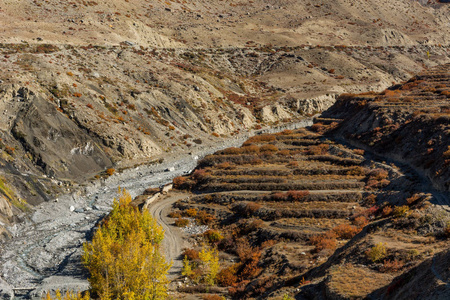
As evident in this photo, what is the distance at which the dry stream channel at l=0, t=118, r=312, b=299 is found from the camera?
36.8m

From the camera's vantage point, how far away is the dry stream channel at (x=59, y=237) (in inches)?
1447

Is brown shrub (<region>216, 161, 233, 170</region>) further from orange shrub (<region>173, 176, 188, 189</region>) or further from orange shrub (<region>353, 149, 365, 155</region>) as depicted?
orange shrub (<region>353, 149, 365, 155</region>)

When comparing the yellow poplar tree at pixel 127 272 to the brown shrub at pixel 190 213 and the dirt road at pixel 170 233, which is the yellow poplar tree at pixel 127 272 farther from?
the brown shrub at pixel 190 213

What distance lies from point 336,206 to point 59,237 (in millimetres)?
32942

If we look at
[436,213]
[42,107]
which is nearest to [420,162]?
[436,213]

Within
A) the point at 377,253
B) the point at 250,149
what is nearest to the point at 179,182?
the point at 250,149

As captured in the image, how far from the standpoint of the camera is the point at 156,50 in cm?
12425

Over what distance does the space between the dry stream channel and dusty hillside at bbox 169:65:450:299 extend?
10.9 metres

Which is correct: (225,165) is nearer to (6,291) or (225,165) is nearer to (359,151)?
(359,151)

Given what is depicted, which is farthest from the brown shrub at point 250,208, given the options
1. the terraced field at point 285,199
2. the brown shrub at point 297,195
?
the brown shrub at point 297,195

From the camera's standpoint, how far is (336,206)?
44.1 m

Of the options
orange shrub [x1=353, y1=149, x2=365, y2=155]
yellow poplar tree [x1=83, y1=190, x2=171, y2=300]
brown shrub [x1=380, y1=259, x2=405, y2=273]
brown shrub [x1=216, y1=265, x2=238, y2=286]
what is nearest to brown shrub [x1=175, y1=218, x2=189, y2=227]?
brown shrub [x1=216, y1=265, x2=238, y2=286]

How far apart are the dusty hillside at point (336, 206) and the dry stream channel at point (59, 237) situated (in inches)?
427

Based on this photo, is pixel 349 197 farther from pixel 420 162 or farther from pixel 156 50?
pixel 156 50
